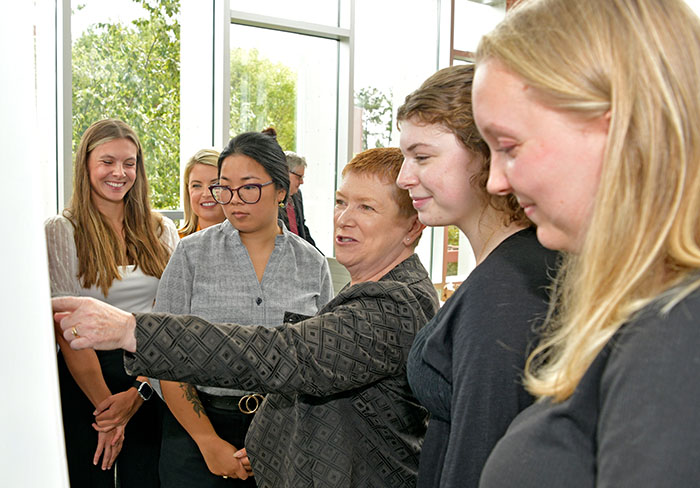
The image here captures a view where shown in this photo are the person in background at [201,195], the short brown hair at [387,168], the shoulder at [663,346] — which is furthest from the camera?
the person in background at [201,195]

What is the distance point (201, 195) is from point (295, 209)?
1126 millimetres

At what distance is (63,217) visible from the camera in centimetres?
238

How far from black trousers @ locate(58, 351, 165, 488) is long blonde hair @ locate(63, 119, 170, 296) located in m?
0.30

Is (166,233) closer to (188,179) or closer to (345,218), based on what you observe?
(188,179)

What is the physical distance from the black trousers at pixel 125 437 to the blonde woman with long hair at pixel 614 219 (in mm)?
1943

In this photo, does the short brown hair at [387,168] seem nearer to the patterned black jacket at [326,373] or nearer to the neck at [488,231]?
the patterned black jacket at [326,373]

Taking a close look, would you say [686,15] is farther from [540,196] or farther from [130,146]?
[130,146]

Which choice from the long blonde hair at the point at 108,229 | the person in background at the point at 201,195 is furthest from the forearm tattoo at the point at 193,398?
the person in background at the point at 201,195

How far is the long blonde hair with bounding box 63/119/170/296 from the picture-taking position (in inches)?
92.0

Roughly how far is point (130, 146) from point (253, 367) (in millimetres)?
1717

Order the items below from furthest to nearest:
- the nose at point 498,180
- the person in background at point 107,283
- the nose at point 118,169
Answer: the nose at point 118,169 → the person in background at point 107,283 → the nose at point 498,180

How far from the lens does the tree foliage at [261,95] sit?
203 inches

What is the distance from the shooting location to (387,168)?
4.91ft

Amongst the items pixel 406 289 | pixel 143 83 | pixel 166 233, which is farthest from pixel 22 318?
pixel 143 83
